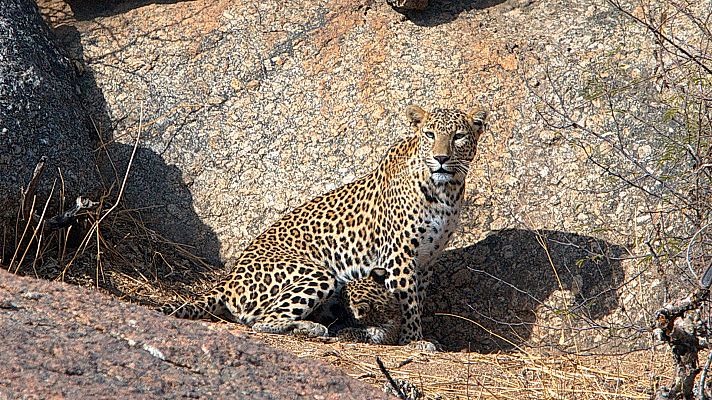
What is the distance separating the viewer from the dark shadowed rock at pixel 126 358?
3.88 metres

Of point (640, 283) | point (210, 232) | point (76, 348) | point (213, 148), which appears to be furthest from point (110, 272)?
point (76, 348)

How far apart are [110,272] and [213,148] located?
6.30 ft

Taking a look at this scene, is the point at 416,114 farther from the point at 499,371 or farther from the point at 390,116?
the point at 499,371

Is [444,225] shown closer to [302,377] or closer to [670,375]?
[670,375]

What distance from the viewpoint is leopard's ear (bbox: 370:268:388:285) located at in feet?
31.1

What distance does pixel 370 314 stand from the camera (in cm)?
903

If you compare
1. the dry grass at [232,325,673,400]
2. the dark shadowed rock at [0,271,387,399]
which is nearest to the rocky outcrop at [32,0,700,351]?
the dry grass at [232,325,673,400]

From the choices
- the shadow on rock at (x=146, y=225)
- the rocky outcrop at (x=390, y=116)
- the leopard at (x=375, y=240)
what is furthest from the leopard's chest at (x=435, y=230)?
the shadow on rock at (x=146, y=225)

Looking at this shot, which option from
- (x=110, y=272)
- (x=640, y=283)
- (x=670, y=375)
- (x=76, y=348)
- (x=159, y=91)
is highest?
(x=76, y=348)

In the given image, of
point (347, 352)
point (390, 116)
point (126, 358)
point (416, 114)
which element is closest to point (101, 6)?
point (390, 116)

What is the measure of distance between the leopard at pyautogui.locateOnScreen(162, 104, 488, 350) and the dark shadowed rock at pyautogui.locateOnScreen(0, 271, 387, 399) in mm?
4127

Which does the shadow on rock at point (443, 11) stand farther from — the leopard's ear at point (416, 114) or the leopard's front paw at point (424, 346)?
the leopard's front paw at point (424, 346)

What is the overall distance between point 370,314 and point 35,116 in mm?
3523

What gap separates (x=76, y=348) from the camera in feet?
13.6
